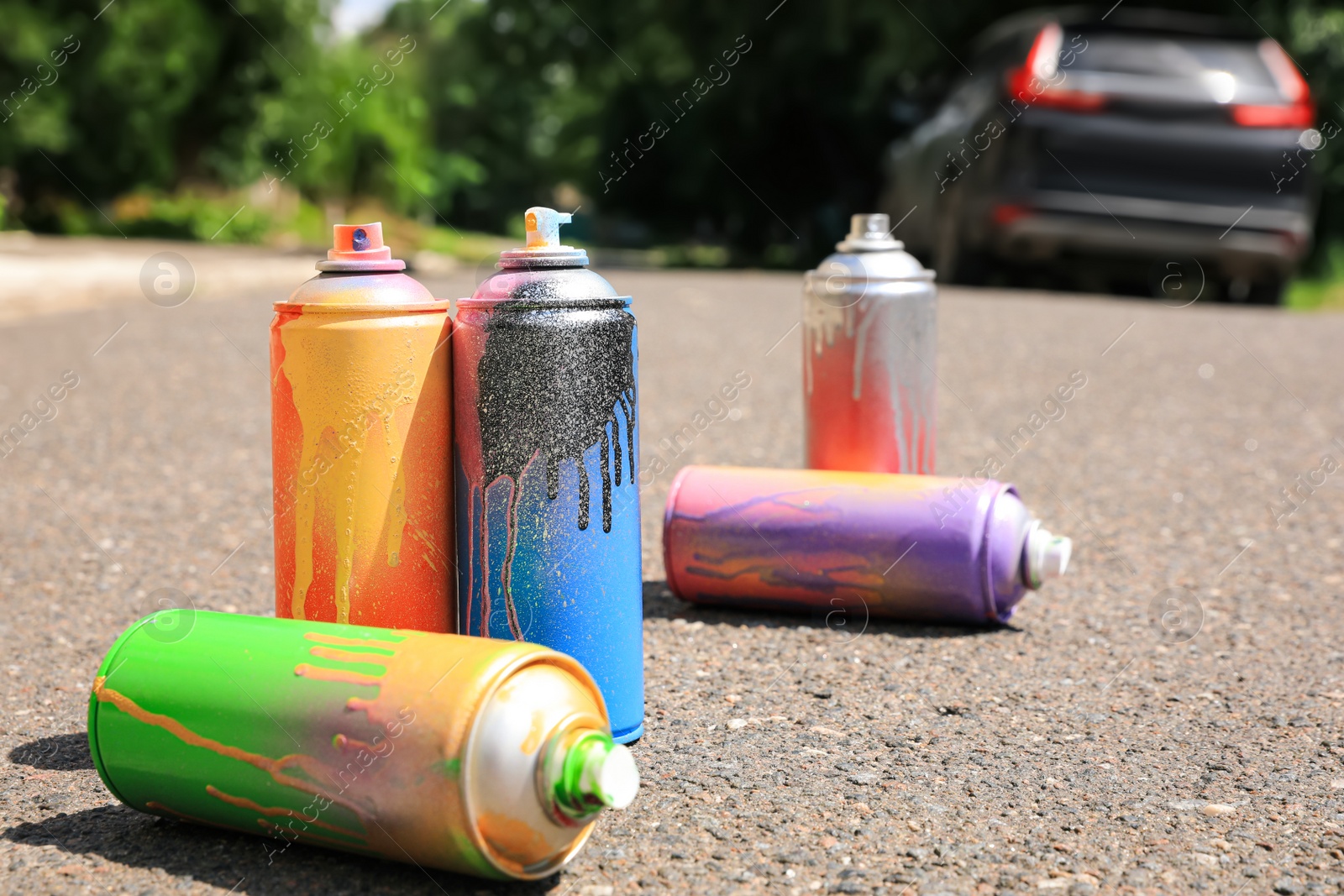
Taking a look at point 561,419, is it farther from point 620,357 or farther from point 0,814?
point 0,814

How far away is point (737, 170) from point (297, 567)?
13421mm

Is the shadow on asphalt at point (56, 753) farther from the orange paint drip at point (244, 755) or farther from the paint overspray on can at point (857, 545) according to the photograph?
the paint overspray on can at point (857, 545)

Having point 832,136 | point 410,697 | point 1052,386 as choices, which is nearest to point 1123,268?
point 1052,386

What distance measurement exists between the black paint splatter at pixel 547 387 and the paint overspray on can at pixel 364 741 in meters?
0.43

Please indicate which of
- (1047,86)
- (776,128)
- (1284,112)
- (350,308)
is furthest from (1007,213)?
(776,128)

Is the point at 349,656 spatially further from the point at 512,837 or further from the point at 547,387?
the point at 547,387

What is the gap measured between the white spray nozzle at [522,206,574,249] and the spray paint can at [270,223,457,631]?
210 millimetres

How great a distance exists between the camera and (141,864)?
208 centimetres

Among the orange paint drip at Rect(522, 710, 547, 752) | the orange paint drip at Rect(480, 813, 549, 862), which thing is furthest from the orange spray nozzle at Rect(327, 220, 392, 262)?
the orange paint drip at Rect(480, 813, 549, 862)

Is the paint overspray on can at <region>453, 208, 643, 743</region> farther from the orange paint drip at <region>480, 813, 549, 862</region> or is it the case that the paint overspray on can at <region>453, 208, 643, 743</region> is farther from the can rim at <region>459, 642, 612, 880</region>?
the orange paint drip at <region>480, 813, 549, 862</region>

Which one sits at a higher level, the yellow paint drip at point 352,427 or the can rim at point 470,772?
the yellow paint drip at point 352,427

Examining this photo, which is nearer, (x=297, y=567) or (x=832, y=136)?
(x=297, y=567)

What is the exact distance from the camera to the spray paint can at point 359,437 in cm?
238

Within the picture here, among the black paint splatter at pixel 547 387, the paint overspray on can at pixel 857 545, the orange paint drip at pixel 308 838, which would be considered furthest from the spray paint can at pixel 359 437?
the paint overspray on can at pixel 857 545
